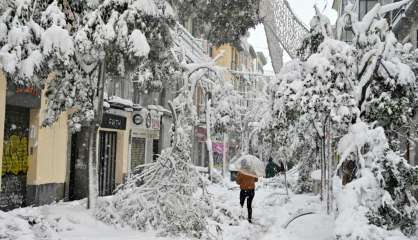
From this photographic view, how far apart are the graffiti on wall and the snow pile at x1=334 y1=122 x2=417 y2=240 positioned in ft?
27.0

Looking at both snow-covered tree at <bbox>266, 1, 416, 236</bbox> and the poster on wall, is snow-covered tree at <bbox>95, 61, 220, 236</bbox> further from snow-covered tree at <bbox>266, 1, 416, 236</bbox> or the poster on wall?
the poster on wall

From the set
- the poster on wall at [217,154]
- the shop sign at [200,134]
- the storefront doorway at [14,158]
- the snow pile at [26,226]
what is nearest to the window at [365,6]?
the storefront doorway at [14,158]

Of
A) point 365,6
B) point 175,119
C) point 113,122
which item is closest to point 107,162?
point 113,122

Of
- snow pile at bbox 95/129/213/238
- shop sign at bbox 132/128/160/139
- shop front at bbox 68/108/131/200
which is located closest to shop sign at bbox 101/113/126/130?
shop front at bbox 68/108/131/200

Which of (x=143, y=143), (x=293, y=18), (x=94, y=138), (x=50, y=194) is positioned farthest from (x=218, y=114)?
(x=94, y=138)

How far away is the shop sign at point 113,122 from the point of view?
63.7 ft

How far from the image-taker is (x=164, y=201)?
11242 mm

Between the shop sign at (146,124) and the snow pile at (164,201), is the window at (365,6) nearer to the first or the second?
the shop sign at (146,124)

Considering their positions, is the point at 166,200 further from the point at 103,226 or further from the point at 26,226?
the point at 26,226

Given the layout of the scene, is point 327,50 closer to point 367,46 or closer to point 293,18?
point 367,46

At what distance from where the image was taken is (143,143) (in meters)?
25.5

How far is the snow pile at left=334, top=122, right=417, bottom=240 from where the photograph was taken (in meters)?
9.99

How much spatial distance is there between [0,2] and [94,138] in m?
3.41

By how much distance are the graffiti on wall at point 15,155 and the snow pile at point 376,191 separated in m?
8.23
